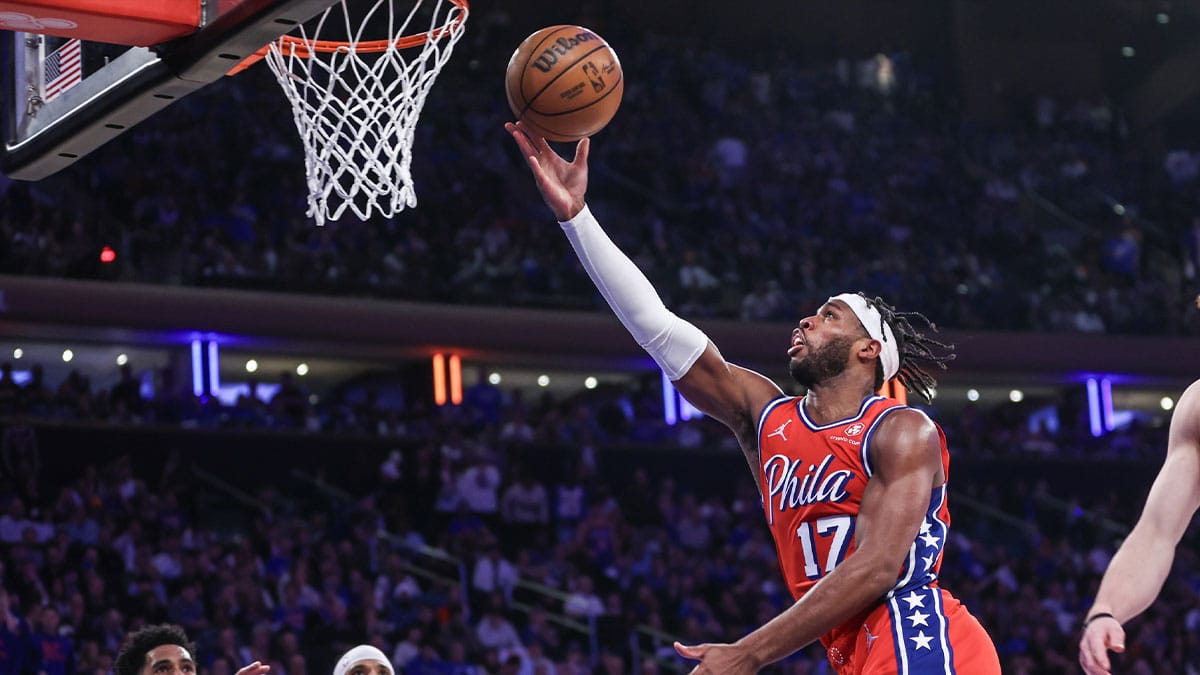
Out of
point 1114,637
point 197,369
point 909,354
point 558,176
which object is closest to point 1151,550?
point 1114,637

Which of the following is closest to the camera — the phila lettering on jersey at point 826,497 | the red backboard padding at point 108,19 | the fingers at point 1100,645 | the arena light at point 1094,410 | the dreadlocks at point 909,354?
the fingers at point 1100,645

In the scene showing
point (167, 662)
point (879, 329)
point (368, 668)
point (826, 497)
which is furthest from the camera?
point (368, 668)

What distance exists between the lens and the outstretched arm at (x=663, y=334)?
3949mm

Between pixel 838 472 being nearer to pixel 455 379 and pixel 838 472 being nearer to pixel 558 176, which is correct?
pixel 558 176

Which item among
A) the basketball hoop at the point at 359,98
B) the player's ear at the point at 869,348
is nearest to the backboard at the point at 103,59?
the basketball hoop at the point at 359,98

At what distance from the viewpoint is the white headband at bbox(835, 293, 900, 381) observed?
390cm

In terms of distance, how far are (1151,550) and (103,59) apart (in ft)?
11.9

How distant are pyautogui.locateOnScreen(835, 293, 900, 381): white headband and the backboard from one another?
166cm

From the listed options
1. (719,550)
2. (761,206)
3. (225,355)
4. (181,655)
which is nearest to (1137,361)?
(761,206)

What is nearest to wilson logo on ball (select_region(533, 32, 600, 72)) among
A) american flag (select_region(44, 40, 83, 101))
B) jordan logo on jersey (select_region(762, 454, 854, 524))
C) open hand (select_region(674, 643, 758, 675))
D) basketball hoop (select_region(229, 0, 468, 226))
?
basketball hoop (select_region(229, 0, 468, 226))

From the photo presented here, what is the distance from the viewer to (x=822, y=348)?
3.85m

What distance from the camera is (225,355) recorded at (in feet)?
54.5

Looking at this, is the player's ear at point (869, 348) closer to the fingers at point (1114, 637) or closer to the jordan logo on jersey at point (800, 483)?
the jordan logo on jersey at point (800, 483)

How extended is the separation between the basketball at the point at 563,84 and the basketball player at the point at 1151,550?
206 centimetres
